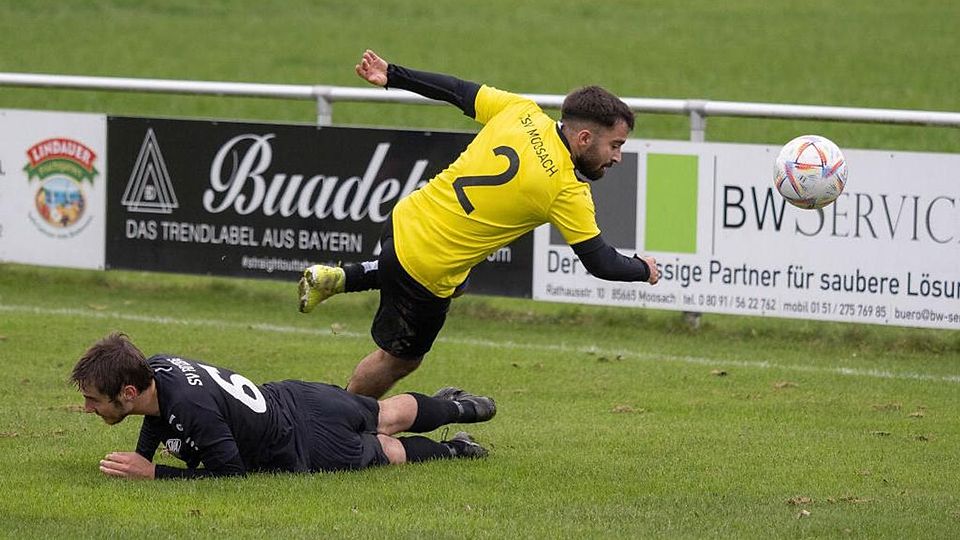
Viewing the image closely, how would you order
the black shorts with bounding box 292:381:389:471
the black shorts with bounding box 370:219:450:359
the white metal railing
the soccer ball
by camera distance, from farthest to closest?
the white metal railing < the soccer ball < the black shorts with bounding box 370:219:450:359 < the black shorts with bounding box 292:381:389:471

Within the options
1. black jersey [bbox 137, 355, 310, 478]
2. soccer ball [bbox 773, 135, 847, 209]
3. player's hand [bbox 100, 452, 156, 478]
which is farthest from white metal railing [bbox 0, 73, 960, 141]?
player's hand [bbox 100, 452, 156, 478]

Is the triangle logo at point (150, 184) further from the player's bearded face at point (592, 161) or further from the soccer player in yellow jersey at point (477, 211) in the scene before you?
the player's bearded face at point (592, 161)

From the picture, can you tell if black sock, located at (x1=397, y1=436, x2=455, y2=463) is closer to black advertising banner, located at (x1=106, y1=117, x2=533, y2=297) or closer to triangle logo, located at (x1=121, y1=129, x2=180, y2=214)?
black advertising banner, located at (x1=106, y1=117, x2=533, y2=297)

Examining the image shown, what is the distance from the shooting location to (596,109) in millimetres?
7656

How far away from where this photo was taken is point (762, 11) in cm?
4275

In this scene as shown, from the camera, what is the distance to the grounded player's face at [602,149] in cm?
768

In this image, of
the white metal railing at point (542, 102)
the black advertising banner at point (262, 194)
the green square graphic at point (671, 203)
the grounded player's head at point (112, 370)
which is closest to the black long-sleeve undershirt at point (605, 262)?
the grounded player's head at point (112, 370)

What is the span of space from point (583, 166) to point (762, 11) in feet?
118

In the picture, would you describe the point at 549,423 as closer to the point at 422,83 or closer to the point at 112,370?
the point at 422,83

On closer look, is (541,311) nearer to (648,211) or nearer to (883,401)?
(648,211)

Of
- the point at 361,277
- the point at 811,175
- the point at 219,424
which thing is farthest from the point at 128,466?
the point at 811,175

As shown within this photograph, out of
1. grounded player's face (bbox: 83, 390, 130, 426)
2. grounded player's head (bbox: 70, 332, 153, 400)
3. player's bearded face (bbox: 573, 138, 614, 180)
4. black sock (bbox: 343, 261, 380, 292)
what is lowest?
grounded player's face (bbox: 83, 390, 130, 426)

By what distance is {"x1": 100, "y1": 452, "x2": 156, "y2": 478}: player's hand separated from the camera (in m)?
7.24

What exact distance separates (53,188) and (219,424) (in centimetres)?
695
